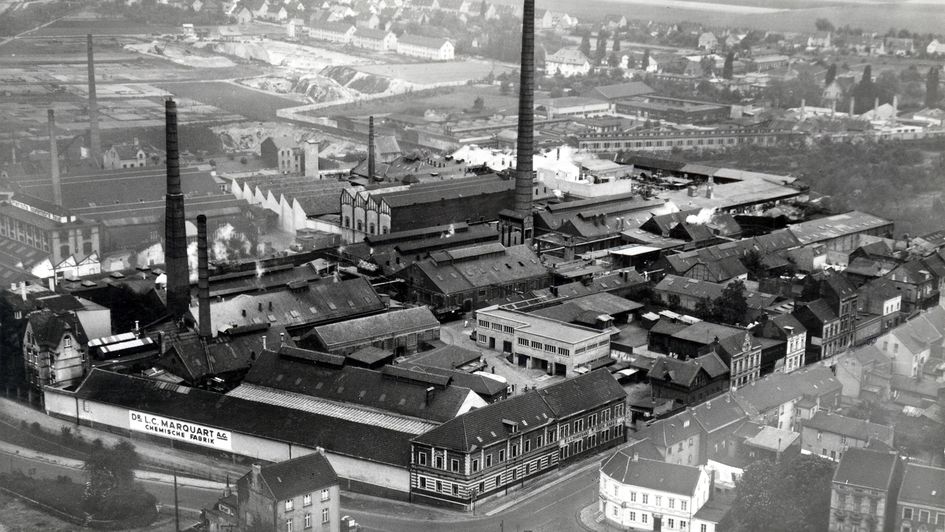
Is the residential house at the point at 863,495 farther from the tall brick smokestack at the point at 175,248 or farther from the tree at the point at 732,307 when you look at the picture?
the tall brick smokestack at the point at 175,248

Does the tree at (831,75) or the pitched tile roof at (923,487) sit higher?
the tree at (831,75)

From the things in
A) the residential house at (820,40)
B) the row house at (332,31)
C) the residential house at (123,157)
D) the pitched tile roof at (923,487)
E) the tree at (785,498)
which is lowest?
the tree at (785,498)

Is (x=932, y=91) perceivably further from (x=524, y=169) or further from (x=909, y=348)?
A: (x=909, y=348)

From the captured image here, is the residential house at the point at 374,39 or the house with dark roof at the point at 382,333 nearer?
the house with dark roof at the point at 382,333

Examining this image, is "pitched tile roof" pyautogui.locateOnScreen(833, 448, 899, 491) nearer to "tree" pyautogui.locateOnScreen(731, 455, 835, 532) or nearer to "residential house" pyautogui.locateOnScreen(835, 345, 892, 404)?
"tree" pyautogui.locateOnScreen(731, 455, 835, 532)

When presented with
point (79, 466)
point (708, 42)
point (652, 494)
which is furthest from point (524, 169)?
point (708, 42)

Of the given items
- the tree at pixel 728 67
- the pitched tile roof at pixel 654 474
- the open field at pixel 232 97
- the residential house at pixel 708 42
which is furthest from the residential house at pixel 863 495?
the residential house at pixel 708 42

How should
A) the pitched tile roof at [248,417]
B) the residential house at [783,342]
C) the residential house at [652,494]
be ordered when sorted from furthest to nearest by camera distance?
the residential house at [783,342] → the pitched tile roof at [248,417] → the residential house at [652,494]
